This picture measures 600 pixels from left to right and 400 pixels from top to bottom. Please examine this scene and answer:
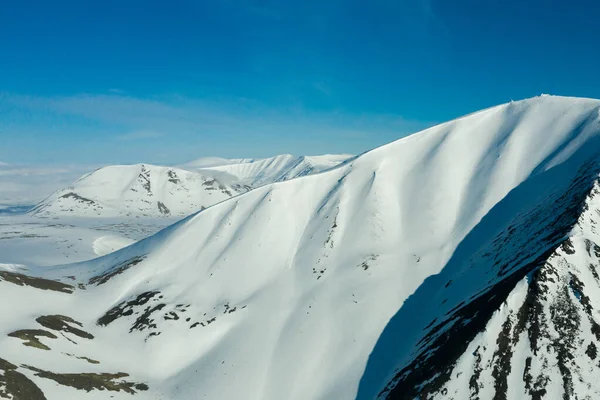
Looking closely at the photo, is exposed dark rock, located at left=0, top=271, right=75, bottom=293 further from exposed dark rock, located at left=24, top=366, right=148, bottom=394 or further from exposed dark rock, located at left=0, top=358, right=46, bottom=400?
exposed dark rock, located at left=0, top=358, right=46, bottom=400

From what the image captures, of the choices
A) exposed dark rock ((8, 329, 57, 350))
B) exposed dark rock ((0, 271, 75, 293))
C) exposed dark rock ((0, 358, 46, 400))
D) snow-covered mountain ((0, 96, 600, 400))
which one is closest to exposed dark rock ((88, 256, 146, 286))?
snow-covered mountain ((0, 96, 600, 400))

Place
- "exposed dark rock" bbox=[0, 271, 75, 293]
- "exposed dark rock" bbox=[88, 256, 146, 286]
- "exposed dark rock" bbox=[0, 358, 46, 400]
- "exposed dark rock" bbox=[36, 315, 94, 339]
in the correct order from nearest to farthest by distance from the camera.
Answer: "exposed dark rock" bbox=[0, 358, 46, 400], "exposed dark rock" bbox=[36, 315, 94, 339], "exposed dark rock" bbox=[0, 271, 75, 293], "exposed dark rock" bbox=[88, 256, 146, 286]

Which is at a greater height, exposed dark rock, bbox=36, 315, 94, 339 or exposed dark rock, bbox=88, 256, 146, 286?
exposed dark rock, bbox=88, 256, 146, 286

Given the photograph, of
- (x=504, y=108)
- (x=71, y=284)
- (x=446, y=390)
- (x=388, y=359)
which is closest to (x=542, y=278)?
(x=446, y=390)

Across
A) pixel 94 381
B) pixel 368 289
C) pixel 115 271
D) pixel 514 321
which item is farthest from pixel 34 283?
pixel 514 321

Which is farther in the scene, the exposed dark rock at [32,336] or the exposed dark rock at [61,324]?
the exposed dark rock at [61,324]

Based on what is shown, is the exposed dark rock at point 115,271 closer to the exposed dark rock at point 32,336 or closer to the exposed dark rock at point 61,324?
the exposed dark rock at point 61,324

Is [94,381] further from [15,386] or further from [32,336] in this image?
[32,336]

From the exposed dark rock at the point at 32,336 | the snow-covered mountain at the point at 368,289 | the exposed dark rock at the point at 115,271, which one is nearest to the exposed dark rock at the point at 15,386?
the snow-covered mountain at the point at 368,289

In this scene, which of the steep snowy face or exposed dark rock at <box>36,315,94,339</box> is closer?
the steep snowy face
